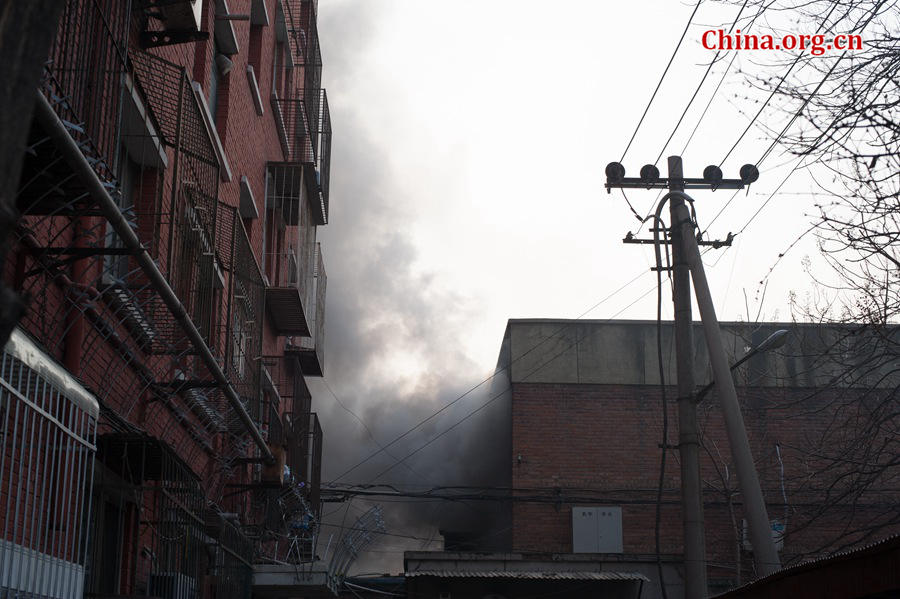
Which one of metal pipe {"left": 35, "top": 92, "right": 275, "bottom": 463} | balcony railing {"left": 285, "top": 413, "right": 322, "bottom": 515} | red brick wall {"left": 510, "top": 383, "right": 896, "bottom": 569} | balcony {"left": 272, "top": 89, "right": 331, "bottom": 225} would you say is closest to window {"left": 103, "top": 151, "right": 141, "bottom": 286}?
metal pipe {"left": 35, "top": 92, "right": 275, "bottom": 463}

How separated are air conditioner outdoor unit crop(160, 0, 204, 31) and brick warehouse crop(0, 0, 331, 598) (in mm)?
18

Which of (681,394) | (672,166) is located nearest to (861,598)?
(681,394)

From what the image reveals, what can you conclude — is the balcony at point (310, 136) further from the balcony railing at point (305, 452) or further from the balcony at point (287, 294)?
the balcony railing at point (305, 452)

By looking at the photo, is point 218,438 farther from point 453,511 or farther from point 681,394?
point 453,511

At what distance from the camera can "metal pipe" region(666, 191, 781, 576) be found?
39.3 feet

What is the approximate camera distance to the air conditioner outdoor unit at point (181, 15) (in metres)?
9.08

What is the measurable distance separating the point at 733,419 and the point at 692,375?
1.06 meters

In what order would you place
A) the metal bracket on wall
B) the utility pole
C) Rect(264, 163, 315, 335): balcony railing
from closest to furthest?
the metal bracket on wall, the utility pole, Rect(264, 163, 315, 335): balcony railing

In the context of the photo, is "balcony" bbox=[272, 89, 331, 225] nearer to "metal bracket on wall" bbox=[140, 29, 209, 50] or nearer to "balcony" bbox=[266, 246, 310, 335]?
"balcony" bbox=[266, 246, 310, 335]

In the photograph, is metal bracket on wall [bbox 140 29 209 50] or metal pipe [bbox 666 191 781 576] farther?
metal pipe [bbox 666 191 781 576]

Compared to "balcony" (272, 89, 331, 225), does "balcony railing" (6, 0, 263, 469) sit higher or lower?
lower

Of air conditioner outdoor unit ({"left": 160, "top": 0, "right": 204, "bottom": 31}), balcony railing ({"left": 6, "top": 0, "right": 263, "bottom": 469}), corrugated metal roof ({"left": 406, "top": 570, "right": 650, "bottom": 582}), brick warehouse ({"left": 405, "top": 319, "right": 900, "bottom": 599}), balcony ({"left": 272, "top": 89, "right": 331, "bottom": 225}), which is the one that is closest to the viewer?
balcony railing ({"left": 6, "top": 0, "right": 263, "bottom": 469})

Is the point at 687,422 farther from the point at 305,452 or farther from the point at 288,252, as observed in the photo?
the point at 305,452

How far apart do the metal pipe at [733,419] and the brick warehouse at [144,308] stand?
5426mm
